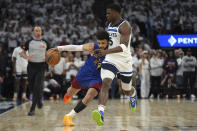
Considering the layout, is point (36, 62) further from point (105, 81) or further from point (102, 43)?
point (105, 81)

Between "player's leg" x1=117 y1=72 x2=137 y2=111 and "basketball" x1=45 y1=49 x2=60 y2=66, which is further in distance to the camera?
"player's leg" x1=117 y1=72 x2=137 y2=111

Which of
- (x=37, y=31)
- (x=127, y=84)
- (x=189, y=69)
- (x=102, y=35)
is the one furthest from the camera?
(x=189, y=69)

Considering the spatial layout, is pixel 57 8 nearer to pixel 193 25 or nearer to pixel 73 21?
pixel 73 21

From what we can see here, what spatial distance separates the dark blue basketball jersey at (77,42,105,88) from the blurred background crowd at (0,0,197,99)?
584cm

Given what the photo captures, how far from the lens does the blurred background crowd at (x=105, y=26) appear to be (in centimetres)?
1380

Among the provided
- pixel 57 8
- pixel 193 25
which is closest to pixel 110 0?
pixel 57 8

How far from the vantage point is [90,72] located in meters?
6.38

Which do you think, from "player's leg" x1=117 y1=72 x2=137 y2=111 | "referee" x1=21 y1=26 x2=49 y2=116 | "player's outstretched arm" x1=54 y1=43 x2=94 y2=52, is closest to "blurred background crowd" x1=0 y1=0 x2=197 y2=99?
"referee" x1=21 y1=26 x2=49 y2=116

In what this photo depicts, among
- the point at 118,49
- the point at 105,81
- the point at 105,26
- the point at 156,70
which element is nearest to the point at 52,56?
the point at 105,81

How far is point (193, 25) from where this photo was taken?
1681 cm

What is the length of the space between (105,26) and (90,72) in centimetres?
929

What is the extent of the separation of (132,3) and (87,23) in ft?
13.1

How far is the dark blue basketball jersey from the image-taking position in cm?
634

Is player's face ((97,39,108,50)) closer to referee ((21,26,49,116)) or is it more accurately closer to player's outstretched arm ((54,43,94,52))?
player's outstretched arm ((54,43,94,52))
